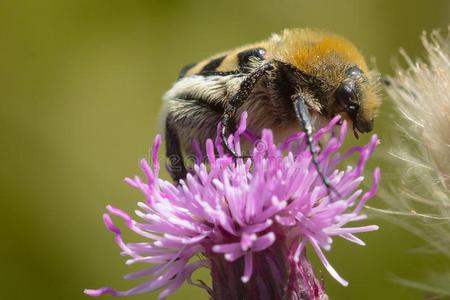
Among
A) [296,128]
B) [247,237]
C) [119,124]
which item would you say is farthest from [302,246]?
[119,124]

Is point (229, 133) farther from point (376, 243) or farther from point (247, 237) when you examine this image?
point (376, 243)

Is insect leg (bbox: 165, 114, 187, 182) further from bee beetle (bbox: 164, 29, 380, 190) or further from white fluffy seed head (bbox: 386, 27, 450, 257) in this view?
white fluffy seed head (bbox: 386, 27, 450, 257)

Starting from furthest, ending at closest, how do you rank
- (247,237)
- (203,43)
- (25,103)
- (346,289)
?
1. (203,43)
2. (25,103)
3. (346,289)
4. (247,237)

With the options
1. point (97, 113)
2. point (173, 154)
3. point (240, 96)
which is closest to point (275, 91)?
point (240, 96)

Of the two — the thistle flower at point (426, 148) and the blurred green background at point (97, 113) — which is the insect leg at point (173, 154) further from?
the blurred green background at point (97, 113)

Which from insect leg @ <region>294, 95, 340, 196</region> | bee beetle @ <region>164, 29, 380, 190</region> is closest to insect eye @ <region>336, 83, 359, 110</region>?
bee beetle @ <region>164, 29, 380, 190</region>

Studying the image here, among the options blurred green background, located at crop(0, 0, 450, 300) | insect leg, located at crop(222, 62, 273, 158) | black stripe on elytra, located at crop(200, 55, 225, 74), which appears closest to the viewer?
insect leg, located at crop(222, 62, 273, 158)

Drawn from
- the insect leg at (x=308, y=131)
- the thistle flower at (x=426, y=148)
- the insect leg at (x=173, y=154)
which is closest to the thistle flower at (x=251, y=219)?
the insect leg at (x=308, y=131)
